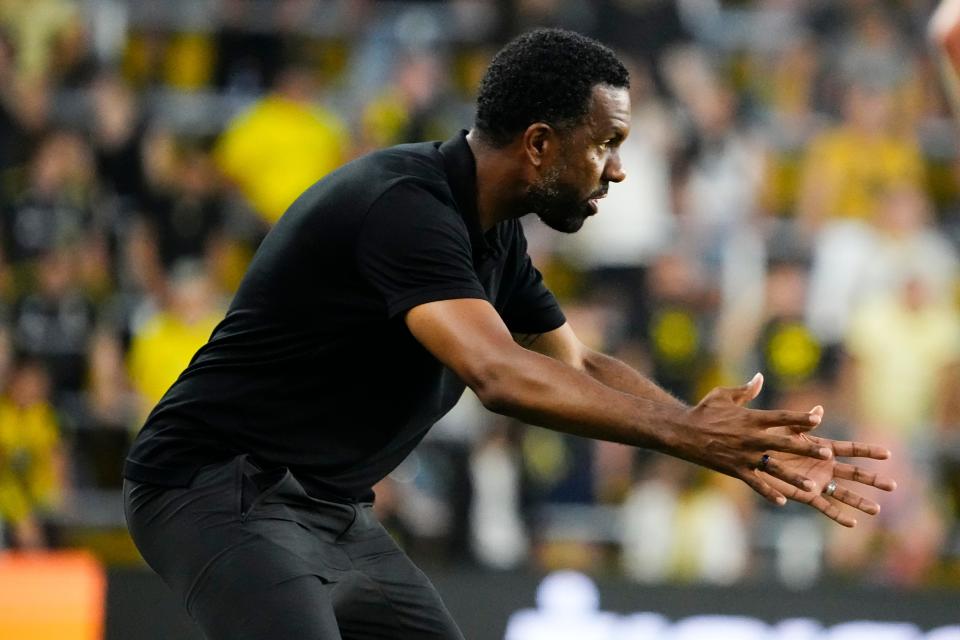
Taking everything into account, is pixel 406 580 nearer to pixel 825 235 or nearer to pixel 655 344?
pixel 655 344

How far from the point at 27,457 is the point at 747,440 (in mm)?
6084

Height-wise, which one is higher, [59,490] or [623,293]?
[623,293]

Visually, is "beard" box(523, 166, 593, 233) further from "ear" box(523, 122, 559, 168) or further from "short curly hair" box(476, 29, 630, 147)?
"short curly hair" box(476, 29, 630, 147)

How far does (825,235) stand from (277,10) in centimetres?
396

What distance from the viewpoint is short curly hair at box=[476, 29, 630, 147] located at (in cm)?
397

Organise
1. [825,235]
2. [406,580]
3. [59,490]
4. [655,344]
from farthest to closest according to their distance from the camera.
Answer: [825,235] < [655,344] < [59,490] < [406,580]

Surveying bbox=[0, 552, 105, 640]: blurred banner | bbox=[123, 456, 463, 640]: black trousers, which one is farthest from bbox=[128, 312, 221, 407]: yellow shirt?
bbox=[123, 456, 463, 640]: black trousers

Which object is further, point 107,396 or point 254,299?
point 107,396

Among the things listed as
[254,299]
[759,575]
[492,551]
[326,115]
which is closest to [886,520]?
[759,575]

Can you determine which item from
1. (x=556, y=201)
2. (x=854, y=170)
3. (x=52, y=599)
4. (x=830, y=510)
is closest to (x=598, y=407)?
(x=830, y=510)

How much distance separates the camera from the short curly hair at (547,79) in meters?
3.97

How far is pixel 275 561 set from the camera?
383 centimetres

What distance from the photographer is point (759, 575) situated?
350 inches

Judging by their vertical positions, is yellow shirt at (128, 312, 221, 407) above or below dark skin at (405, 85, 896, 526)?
below
